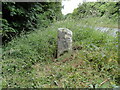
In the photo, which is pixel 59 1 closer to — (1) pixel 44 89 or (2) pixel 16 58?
(2) pixel 16 58

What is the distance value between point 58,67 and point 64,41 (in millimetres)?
886

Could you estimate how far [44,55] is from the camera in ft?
11.2

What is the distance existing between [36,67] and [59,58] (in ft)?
2.13

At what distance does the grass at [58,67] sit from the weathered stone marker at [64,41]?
0.62 feet

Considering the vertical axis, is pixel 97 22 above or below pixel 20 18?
below

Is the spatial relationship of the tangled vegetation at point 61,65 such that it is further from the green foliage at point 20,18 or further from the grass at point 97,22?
the grass at point 97,22

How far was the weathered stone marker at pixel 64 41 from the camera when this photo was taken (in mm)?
3373

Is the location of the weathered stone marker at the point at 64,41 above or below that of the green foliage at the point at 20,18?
below

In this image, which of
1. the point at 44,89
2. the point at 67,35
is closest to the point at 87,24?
the point at 67,35

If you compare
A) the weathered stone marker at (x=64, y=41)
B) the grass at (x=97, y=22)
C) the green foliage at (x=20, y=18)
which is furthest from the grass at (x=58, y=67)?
the green foliage at (x=20, y=18)

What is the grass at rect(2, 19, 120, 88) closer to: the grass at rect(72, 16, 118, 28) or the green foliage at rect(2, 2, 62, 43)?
the grass at rect(72, 16, 118, 28)

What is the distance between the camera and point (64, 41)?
3.40 m

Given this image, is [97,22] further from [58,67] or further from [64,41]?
[58,67]

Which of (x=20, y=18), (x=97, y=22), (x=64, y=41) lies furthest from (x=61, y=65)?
(x=20, y=18)
